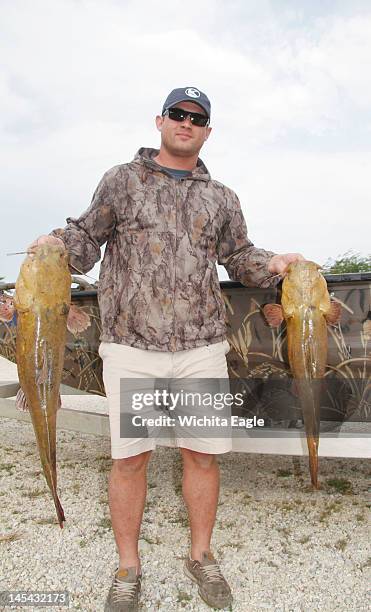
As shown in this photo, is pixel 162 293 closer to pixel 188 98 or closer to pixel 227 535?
pixel 188 98

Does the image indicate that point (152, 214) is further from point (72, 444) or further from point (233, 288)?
point (72, 444)

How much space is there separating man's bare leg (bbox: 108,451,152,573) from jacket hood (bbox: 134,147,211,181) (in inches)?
62.8

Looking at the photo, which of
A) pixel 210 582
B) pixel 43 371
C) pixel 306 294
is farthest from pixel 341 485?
pixel 43 371

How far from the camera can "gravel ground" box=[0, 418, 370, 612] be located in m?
3.10

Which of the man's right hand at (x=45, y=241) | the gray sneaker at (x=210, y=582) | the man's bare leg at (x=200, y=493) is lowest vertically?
the gray sneaker at (x=210, y=582)

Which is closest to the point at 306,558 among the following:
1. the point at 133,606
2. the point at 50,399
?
the point at 133,606

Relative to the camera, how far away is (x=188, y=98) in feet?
10.3

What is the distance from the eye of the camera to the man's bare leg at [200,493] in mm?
3062

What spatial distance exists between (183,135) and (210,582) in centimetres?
249

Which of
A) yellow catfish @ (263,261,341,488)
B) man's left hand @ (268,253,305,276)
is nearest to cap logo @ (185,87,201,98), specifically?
man's left hand @ (268,253,305,276)

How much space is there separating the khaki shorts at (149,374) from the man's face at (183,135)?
1126mm

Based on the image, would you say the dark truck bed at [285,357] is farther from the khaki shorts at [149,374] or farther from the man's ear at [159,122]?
the man's ear at [159,122]

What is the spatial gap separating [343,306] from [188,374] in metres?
1.30

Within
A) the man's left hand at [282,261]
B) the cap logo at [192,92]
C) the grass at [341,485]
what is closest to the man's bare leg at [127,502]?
the man's left hand at [282,261]
